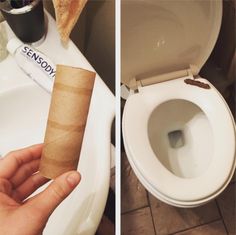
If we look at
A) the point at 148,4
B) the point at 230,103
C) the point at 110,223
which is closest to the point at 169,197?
the point at 110,223

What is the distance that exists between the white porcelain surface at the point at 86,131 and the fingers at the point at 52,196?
0.12 m

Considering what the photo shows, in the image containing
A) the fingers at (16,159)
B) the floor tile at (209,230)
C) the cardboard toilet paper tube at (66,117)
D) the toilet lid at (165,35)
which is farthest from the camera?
the floor tile at (209,230)

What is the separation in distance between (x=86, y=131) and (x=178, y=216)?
2.21 ft

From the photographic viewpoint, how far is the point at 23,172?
526mm

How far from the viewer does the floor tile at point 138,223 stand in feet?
3.65

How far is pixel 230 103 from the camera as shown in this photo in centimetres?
128

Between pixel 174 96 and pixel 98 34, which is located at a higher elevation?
pixel 98 34

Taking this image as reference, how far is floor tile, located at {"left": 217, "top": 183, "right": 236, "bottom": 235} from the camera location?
112cm

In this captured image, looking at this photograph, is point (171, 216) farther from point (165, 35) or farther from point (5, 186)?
point (5, 186)

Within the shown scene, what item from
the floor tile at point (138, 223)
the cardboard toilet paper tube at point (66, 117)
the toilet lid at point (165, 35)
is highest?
the cardboard toilet paper tube at point (66, 117)

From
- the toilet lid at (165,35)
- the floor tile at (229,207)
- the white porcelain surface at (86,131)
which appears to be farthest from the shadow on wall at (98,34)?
the floor tile at (229,207)

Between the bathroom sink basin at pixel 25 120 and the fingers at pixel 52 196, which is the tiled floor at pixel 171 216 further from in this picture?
the fingers at pixel 52 196

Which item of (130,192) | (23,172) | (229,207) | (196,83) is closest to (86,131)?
(23,172)

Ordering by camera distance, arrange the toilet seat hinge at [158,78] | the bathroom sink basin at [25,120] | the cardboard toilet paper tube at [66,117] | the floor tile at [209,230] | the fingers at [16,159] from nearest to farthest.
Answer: the cardboard toilet paper tube at [66,117] < the fingers at [16,159] < the bathroom sink basin at [25,120] < the toilet seat hinge at [158,78] < the floor tile at [209,230]
